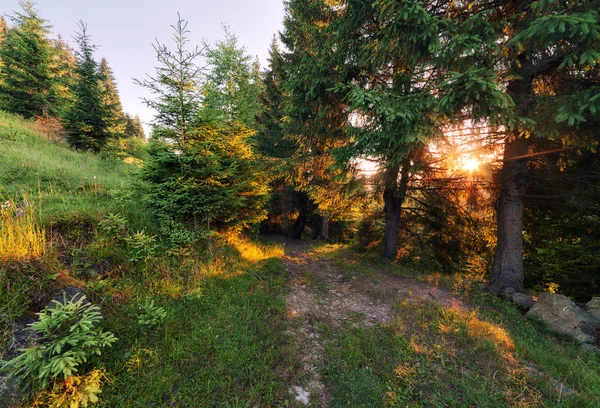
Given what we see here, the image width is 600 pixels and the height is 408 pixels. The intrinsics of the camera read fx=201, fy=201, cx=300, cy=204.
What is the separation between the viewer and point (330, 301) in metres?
5.25

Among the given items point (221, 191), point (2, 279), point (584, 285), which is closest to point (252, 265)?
point (221, 191)

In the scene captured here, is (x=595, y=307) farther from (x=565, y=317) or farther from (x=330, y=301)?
(x=330, y=301)

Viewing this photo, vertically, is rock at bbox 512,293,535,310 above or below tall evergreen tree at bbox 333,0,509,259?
below

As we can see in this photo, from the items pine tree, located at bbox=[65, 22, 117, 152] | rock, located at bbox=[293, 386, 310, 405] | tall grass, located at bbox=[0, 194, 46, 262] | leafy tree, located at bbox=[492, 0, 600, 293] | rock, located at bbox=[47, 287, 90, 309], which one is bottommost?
rock, located at bbox=[293, 386, 310, 405]

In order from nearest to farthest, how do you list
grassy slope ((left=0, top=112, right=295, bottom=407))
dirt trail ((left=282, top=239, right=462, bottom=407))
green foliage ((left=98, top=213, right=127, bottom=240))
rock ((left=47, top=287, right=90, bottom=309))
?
grassy slope ((left=0, top=112, right=295, bottom=407))
rock ((left=47, top=287, right=90, bottom=309))
dirt trail ((left=282, top=239, right=462, bottom=407))
green foliage ((left=98, top=213, right=127, bottom=240))

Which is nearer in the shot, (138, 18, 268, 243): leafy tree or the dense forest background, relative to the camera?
the dense forest background

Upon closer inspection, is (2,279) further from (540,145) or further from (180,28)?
(540,145)

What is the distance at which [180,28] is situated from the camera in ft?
17.6

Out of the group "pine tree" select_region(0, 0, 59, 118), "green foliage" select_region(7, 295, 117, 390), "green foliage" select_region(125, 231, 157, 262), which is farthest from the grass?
"pine tree" select_region(0, 0, 59, 118)

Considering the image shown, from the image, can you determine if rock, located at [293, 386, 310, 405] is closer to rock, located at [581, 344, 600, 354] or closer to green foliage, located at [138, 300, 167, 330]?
green foliage, located at [138, 300, 167, 330]

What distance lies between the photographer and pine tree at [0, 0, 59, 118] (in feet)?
40.9

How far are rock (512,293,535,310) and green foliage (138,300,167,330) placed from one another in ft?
27.5

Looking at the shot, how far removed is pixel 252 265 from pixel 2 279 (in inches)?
193

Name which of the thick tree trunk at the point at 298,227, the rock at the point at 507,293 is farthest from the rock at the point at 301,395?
the thick tree trunk at the point at 298,227
